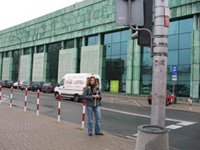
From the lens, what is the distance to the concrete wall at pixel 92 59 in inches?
1363

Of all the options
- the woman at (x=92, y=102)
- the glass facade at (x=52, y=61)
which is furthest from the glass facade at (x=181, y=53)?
the glass facade at (x=52, y=61)

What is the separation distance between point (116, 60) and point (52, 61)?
17988mm

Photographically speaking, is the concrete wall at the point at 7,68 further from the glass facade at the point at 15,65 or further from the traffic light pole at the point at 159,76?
the traffic light pole at the point at 159,76

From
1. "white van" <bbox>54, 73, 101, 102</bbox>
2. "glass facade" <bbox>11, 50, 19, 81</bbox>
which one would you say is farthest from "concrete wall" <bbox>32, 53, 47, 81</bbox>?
"white van" <bbox>54, 73, 101, 102</bbox>

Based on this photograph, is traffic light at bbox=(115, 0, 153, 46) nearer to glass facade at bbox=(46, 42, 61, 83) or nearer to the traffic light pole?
the traffic light pole

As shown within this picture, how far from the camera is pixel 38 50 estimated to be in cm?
5050

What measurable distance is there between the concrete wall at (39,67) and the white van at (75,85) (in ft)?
92.8

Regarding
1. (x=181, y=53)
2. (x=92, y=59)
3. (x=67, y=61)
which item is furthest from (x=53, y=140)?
(x=67, y=61)

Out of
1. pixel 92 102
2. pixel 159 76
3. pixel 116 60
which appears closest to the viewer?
pixel 159 76

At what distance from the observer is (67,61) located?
→ 40.8m

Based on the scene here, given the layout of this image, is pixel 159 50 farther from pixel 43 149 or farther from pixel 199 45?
pixel 199 45

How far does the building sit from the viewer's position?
2489 centimetres

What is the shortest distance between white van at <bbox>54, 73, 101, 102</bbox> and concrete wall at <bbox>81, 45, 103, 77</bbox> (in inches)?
593

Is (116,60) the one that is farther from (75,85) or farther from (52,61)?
(52,61)
